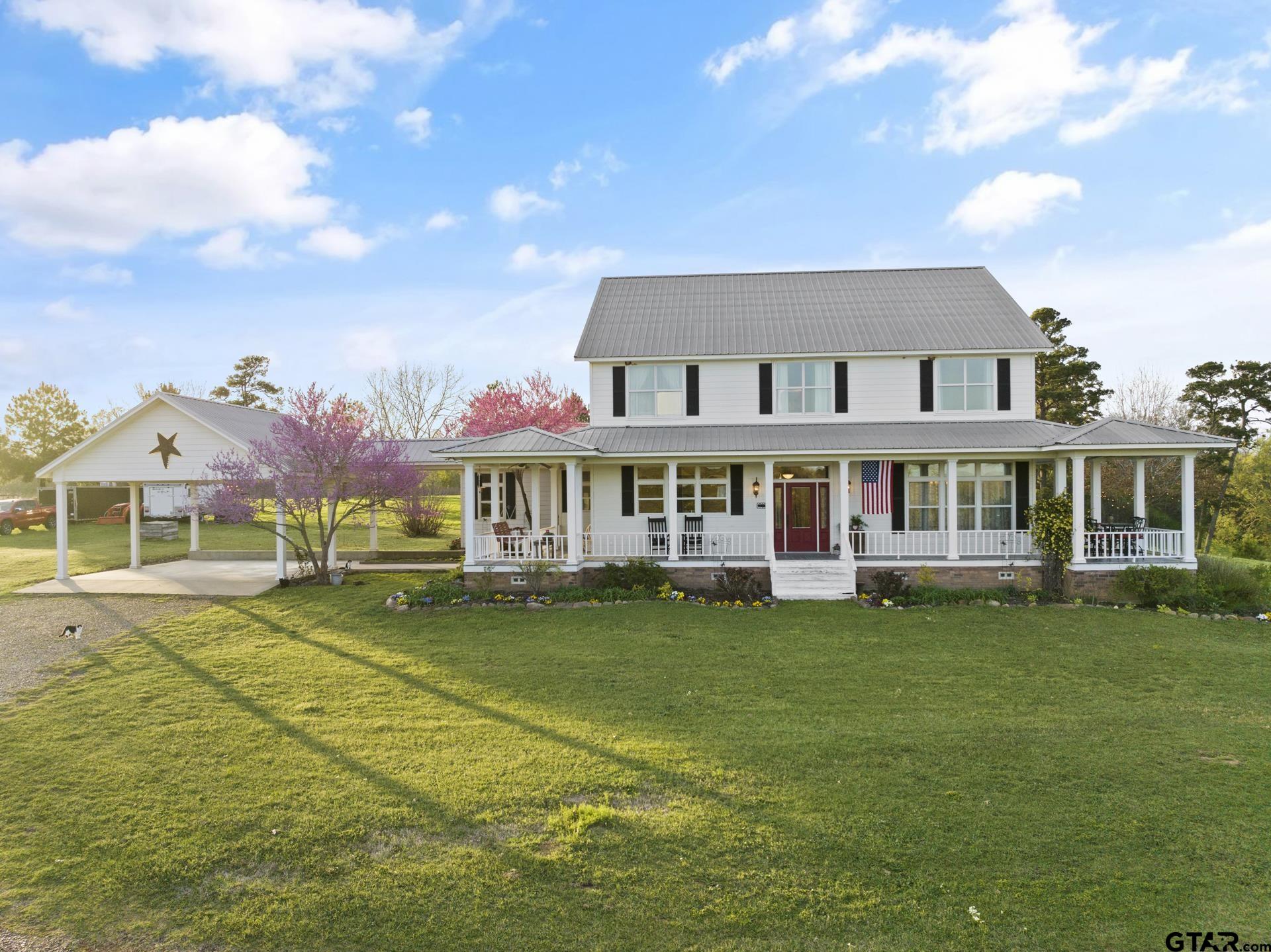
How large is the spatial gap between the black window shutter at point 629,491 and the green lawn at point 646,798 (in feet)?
21.9

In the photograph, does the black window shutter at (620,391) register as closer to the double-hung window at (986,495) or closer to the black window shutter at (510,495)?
the black window shutter at (510,495)

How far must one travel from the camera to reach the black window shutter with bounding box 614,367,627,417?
62.7ft

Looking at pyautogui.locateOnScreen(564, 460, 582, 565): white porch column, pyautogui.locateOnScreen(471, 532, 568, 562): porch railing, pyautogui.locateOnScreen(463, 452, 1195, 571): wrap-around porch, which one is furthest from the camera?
pyautogui.locateOnScreen(471, 532, 568, 562): porch railing

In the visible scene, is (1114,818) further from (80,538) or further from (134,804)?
(80,538)

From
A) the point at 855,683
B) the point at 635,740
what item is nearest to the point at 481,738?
the point at 635,740

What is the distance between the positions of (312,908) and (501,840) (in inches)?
58.8

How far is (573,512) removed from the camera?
54.5 ft

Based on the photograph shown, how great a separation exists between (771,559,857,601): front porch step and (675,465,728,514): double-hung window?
2.69 meters

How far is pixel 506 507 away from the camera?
20.5 m

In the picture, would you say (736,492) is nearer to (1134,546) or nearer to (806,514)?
(806,514)

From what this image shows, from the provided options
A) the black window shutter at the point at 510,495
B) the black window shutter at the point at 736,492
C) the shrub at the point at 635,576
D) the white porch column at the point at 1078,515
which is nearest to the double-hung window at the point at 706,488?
the black window shutter at the point at 736,492

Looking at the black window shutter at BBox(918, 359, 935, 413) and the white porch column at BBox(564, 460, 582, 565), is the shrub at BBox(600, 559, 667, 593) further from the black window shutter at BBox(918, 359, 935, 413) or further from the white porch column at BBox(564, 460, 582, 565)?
the black window shutter at BBox(918, 359, 935, 413)

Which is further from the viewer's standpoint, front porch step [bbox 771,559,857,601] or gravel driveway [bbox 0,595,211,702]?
front porch step [bbox 771,559,857,601]

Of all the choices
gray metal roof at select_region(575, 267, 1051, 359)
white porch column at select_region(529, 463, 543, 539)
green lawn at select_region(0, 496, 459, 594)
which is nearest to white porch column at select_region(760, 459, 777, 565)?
gray metal roof at select_region(575, 267, 1051, 359)
